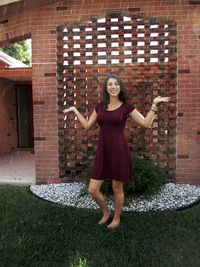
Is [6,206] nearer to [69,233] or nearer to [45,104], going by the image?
[69,233]

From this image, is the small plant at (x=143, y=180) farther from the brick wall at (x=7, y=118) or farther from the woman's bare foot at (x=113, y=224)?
the brick wall at (x=7, y=118)

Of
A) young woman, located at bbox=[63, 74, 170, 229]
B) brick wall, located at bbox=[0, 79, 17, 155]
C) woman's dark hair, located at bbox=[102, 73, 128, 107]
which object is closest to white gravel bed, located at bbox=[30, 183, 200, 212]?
young woman, located at bbox=[63, 74, 170, 229]

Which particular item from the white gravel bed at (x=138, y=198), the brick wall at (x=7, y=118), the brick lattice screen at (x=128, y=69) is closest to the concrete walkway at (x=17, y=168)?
the brick wall at (x=7, y=118)

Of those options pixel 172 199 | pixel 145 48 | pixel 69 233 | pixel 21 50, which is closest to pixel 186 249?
pixel 69 233

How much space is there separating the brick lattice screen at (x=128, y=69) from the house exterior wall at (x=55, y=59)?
0.35 ft

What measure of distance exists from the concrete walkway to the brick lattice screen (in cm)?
135

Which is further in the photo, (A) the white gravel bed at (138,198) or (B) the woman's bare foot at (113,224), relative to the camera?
(A) the white gravel bed at (138,198)

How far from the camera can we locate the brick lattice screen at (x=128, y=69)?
5.16m

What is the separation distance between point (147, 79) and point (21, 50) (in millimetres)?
21660

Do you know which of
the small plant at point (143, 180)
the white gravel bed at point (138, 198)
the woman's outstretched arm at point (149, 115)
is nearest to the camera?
the woman's outstretched arm at point (149, 115)

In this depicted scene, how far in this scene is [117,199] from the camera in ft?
11.6

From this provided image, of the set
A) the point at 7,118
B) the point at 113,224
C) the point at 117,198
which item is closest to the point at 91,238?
the point at 113,224

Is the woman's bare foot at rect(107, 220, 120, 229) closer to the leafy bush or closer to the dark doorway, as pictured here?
the leafy bush

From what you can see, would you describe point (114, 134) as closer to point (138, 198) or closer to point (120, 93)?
point (120, 93)
